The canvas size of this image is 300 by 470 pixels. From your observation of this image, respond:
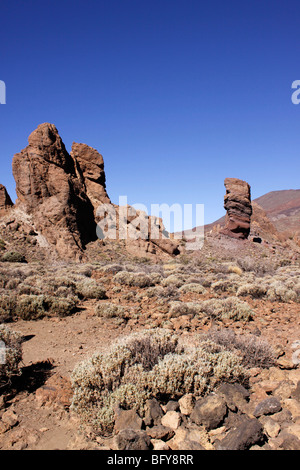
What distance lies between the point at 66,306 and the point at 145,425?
5.55 meters

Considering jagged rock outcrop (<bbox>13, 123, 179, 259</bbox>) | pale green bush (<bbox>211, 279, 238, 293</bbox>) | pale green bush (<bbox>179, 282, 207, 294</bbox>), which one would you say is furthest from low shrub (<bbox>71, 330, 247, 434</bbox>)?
jagged rock outcrop (<bbox>13, 123, 179, 259</bbox>)

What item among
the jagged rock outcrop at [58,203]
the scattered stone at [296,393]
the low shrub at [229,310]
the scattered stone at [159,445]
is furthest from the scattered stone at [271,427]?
the jagged rock outcrop at [58,203]

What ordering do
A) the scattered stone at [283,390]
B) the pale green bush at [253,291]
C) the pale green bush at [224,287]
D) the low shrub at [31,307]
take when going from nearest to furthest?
the scattered stone at [283,390] < the low shrub at [31,307] < the pale green bush at [253,291] < the pale green bush at [224,287]

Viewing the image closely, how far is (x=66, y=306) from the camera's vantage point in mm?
8195

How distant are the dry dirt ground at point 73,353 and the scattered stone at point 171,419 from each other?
2.33ft

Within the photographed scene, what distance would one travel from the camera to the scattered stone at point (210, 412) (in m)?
3.09

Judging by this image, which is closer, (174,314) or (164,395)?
(164,395)

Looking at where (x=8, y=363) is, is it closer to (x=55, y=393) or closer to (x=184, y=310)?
(x=55, y=393)

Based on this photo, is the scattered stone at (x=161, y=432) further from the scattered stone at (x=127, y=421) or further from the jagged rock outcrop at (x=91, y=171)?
the jagged rock outcrop at (x=91, y=171)

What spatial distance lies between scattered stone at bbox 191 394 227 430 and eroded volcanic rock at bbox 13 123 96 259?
2336 centimetres

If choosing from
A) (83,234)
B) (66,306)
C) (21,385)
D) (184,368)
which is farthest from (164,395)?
(83,234)

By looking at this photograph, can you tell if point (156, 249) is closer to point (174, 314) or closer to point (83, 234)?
point (83, 234)

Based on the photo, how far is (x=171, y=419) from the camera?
3168 millimetres

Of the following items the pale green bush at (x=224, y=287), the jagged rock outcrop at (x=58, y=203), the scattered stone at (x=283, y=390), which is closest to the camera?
the scattered stone at (x=283, y=390)
